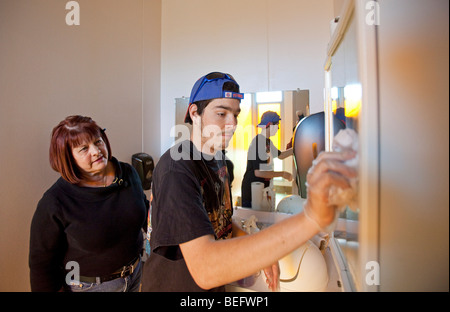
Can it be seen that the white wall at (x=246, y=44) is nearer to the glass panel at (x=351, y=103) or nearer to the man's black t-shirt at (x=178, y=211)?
the glass panel at (x=351, y=103)

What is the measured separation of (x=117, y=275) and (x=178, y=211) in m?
0.75

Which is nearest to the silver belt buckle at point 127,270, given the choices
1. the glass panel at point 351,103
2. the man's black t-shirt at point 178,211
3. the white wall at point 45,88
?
the man's black t-shirt at point 178,211

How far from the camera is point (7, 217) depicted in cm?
108

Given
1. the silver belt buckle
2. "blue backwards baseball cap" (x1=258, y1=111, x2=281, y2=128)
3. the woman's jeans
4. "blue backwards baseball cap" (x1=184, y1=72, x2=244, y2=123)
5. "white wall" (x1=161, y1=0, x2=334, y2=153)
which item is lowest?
the woman's jeans

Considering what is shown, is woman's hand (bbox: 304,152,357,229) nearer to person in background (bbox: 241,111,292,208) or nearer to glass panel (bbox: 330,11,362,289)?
glass panel (bbox: 330,11,362,289)

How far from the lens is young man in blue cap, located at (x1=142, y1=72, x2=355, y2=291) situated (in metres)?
0.38

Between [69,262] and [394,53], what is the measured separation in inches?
48.0

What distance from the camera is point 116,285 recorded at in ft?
3.24

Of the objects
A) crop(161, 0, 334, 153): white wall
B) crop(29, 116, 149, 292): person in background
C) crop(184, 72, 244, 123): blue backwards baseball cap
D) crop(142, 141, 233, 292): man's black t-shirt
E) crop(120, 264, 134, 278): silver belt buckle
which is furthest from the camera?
crop(161, 0, 334, 153): white wall

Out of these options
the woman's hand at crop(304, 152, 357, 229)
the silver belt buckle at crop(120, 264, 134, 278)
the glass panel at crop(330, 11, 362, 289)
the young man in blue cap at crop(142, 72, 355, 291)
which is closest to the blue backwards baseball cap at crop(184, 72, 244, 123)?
the young man in blue cap at crop(142, 72, 355, 291)

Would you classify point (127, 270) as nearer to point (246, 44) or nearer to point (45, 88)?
point (45, 88)

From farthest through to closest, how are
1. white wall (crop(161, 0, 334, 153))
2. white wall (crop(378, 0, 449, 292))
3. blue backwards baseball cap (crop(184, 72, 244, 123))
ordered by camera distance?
white wall (crop(161, 0, 334, 153)), blue backwards baseball cap (crop(184, 72, 244, 123)), white wall (crop(378, 0, 449, 292))

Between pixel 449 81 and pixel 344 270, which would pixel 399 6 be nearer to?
pixel 449 81

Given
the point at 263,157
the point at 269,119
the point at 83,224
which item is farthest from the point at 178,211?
the point at 269,119
